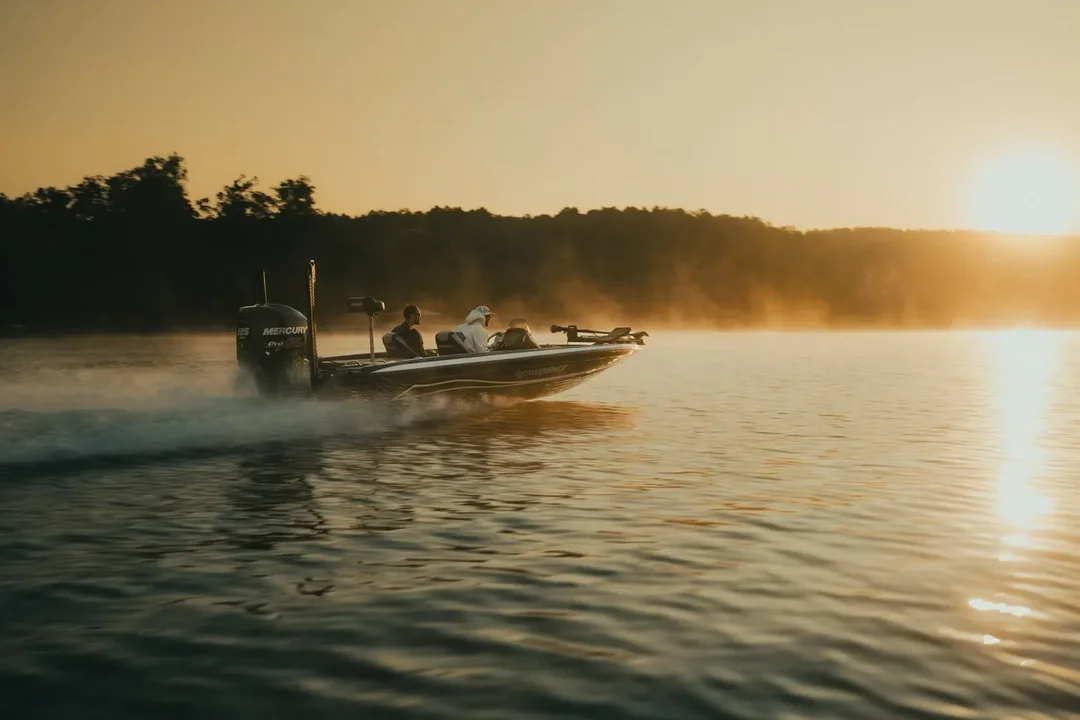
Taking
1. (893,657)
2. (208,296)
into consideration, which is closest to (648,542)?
(893,657)

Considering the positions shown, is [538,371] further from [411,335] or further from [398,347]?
[398,347]

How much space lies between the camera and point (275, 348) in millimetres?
16578

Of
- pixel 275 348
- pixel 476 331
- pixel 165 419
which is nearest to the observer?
pixel 165 419

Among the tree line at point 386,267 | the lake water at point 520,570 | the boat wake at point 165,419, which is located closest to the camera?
the lake water at point 520,570

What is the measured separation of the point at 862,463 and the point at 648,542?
6.14 metres

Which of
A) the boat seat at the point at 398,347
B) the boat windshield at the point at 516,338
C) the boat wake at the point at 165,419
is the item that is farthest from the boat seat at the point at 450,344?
the boat windshield at the point at 516,338

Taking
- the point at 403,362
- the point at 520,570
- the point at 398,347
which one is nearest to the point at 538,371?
the point at 398,347

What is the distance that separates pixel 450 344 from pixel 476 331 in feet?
1.74

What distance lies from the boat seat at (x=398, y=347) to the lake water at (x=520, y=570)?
1980mm

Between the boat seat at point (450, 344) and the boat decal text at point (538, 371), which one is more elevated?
the boat seat at point (450, 344)

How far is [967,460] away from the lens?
48.1 feet

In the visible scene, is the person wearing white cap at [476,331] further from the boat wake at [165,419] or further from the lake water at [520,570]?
the lake water at [520,570]

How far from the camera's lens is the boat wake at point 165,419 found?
47.4 feet

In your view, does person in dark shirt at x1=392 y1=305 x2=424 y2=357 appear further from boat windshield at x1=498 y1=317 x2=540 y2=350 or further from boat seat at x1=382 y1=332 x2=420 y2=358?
boat windshield at x1=498 y1=317 x2=540 y2=350
